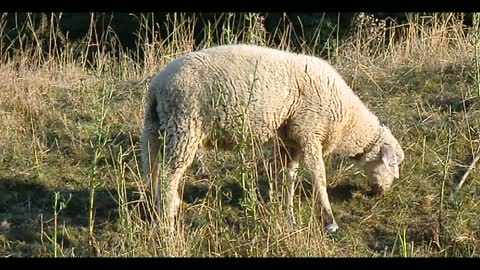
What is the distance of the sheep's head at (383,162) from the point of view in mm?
6855

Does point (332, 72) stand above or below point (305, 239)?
above

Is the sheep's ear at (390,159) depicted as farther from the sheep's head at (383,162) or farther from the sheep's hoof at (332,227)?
the sheep's hoof at (332,227)

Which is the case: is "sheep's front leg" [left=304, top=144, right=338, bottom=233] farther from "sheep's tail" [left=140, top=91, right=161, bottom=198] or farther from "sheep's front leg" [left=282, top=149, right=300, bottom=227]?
"sheep's tail" [left=140, top=91, right=161, bottom=198]

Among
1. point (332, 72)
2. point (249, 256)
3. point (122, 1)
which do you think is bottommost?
point (249, 256)

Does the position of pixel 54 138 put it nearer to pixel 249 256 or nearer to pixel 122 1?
pixel 122 1

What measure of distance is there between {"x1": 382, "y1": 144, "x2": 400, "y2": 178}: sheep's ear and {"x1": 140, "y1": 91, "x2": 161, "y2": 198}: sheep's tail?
1.96 m

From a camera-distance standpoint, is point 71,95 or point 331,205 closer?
point 331,205

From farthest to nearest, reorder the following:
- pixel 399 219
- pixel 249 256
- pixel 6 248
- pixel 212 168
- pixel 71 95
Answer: pixel 71 95 < pixel 212 168 < pixel 399 219 < pixel 6 248 < pixel 249 256

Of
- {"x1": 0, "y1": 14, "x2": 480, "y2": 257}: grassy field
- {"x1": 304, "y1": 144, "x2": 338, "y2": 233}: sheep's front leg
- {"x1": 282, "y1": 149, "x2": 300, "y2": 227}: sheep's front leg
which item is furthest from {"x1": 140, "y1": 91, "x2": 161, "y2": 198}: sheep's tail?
{"x1": 304, "y1": 144, "x2": 338, "y2": 233}: sheep's front leg

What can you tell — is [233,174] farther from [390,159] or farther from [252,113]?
[390,159]

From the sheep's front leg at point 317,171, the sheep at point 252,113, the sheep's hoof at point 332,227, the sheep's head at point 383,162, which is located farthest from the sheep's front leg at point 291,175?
the sheep's head at point 383,162

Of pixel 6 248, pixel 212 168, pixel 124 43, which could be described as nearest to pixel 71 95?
pixel 212 168

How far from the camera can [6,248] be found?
5977 mm

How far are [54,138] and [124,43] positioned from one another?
1225 centimetres
